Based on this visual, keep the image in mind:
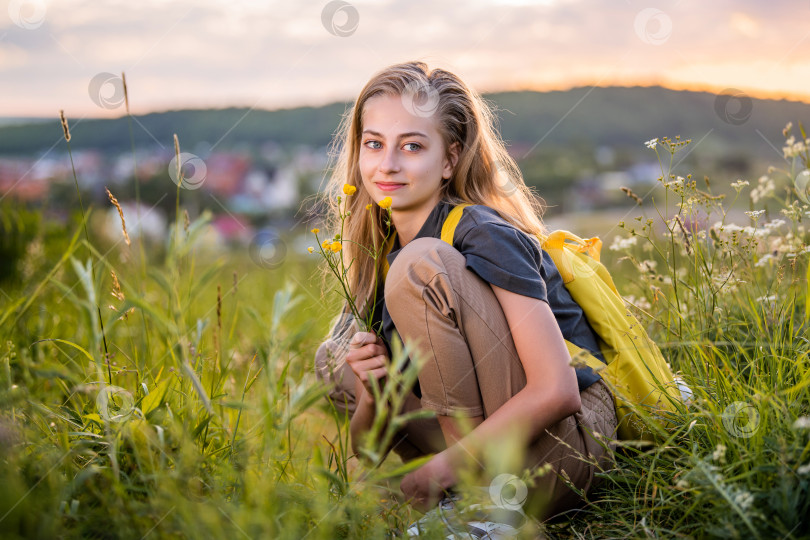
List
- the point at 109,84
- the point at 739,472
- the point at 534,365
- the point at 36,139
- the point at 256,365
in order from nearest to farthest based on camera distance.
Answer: the point at 739,472
the point at 534,365
the point at 109,84
the point at 256,365
the point at 36,139

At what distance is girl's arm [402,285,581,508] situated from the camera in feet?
5.38

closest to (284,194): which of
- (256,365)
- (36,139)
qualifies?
(36,139)

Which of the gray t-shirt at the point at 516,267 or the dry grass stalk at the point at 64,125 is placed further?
the gray t-shirt at the point at 516,267

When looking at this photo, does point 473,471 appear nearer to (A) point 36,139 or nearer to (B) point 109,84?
(B) point 109,84

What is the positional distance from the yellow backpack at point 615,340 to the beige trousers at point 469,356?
0.44ft

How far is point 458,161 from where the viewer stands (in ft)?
7.71

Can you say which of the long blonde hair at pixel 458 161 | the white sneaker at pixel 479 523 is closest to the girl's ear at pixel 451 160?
the long blonde hair at pixel 458 161

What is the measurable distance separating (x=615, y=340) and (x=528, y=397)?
1.31ft

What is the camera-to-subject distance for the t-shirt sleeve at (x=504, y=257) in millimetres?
1715

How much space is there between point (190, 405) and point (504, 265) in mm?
866

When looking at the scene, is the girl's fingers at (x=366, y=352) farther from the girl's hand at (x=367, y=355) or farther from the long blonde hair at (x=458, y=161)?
the long blonde hair at (x=458, y=161)

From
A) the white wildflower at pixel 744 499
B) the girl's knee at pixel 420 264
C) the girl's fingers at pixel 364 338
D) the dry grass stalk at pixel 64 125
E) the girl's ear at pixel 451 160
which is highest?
the dry grass stalk at pixel 64 125

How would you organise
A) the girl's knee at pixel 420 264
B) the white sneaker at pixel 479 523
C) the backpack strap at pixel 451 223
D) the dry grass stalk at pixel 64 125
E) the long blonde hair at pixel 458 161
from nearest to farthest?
the white sneaker at pixel 479 523, the dry grass stalk at pixel 64 125, the girl's knee at pixel 420 264, the backpack strap at pixel 451 223, the long blonde hair at pixel 458 161

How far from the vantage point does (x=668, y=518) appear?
1.43 meters
